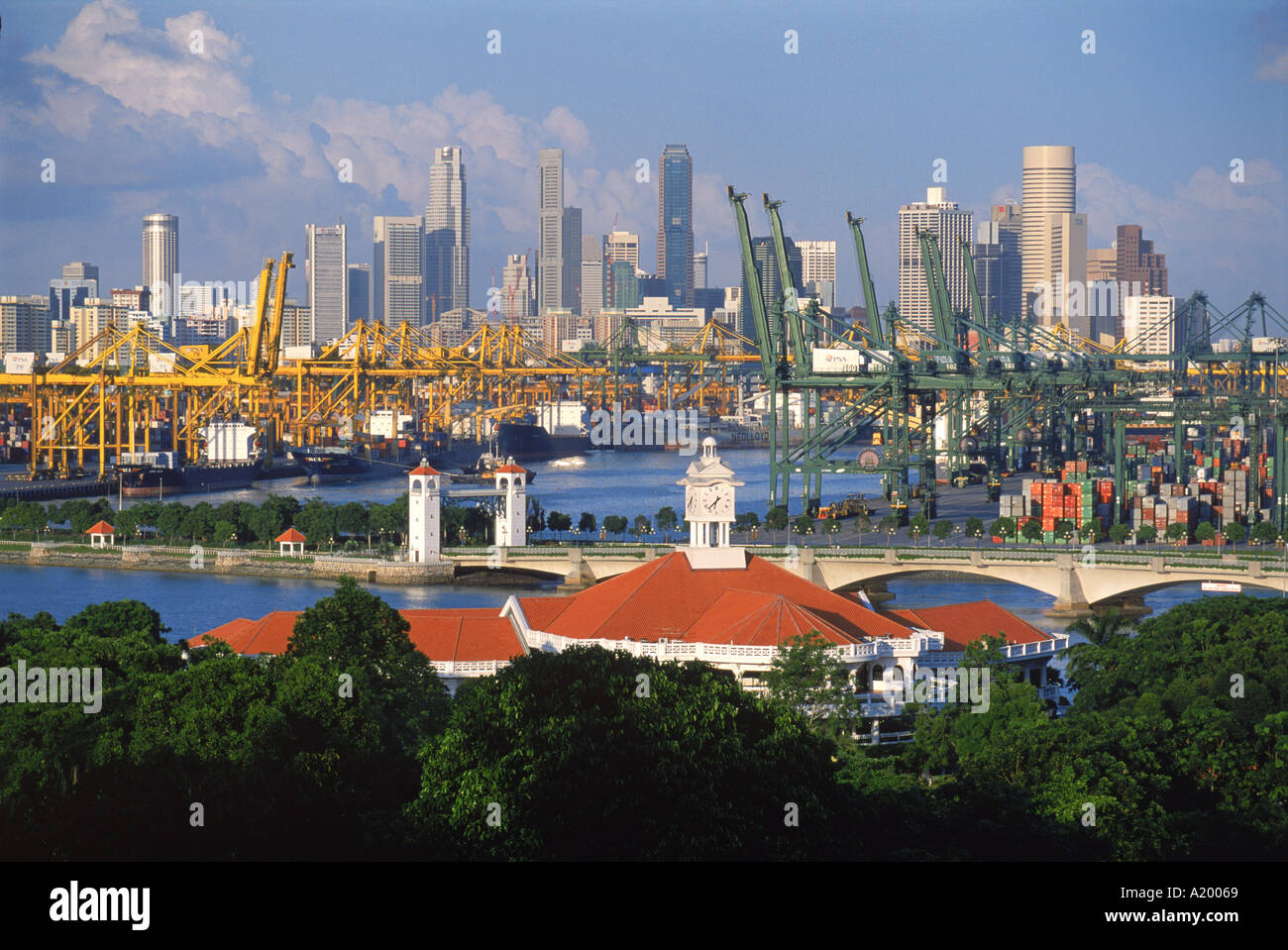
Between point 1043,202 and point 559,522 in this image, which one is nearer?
point 559,522

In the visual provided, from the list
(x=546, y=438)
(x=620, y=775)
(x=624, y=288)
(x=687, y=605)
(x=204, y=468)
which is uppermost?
(x=624, y=288)

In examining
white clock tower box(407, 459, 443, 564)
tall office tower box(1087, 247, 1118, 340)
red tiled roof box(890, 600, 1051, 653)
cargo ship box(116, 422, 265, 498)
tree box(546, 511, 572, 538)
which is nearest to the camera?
red tiled roof box(890, 600, 1051, 653)

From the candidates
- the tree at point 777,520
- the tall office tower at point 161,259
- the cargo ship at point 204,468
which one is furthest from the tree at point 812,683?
the tall office tower at point 161,259

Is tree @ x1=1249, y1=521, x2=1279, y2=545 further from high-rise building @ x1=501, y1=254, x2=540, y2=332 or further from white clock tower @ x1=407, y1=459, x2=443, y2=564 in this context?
high-rise building @ x1=501, y1=254, x2=540, y2=332

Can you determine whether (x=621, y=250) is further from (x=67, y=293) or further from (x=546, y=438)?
(x=546, y=438)

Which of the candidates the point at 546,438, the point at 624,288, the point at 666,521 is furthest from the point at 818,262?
the point at 666,521

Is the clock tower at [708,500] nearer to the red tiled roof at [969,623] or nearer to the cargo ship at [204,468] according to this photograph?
the red tiled roof at [969,623]

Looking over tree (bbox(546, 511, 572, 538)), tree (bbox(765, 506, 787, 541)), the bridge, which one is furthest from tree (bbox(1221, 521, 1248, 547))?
tree (bbox(546, 511, 572, 538))
